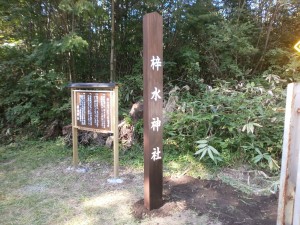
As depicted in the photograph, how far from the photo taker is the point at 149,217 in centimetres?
245

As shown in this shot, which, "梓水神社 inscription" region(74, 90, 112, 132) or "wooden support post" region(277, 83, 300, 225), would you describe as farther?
"梓水神社 inscription" region(74, 90, 112, 132)

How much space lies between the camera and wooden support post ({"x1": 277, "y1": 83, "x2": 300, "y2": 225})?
114 centimetres

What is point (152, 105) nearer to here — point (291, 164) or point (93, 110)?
point (93, 110)

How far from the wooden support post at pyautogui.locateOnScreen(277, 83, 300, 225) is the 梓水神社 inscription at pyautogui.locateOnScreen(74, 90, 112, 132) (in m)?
2.56

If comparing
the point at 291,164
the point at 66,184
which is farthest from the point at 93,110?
the point at 291,164

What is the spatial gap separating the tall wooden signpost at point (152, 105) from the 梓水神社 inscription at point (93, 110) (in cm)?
107

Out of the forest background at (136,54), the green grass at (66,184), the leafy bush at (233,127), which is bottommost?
the green grass at (66,184)

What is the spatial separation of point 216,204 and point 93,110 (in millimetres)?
2124

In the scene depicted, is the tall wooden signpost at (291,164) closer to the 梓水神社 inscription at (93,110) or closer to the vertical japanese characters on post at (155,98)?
the vertical japanese characters on post at (155,98)

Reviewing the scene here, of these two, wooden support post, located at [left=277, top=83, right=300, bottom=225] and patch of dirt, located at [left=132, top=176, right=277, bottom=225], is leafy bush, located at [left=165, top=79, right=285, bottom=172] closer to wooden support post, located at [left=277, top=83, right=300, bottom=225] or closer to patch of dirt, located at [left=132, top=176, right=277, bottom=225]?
patch of dirt, located at [left=132, top=176, right=277, bottom=225]

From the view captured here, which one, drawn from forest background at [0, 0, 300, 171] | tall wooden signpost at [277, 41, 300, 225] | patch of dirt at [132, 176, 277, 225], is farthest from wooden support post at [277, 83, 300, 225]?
forest background at [0, 0, 300, 171]

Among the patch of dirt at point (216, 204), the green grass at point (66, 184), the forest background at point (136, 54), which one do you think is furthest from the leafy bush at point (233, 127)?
the patch of dirt at point (216, 204)

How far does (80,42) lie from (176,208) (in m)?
3.55

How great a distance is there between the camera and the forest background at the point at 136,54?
503 centimetres
